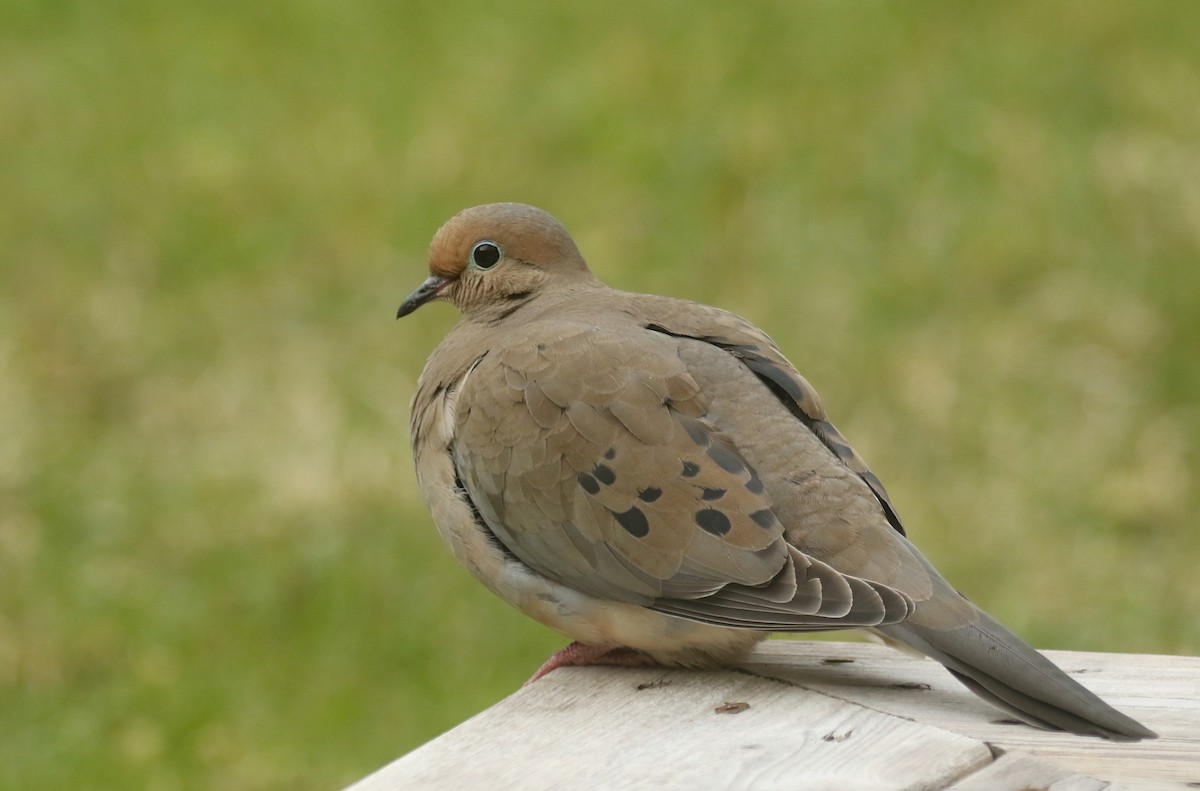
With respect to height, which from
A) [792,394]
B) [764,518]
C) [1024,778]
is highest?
[792,394]

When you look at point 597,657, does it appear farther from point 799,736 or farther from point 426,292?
point 426,292

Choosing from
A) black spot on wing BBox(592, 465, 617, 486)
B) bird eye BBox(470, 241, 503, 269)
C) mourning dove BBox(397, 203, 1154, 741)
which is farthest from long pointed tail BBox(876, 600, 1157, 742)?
bird eye BBox(470, 241, 503, 269)

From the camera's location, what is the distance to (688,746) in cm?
273

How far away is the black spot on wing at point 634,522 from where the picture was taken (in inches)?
125

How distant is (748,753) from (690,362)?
92cm

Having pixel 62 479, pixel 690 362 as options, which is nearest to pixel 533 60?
pixel 62 479

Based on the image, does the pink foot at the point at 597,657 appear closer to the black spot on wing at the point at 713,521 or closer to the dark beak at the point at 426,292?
the black spot on wing at the point at 713,521

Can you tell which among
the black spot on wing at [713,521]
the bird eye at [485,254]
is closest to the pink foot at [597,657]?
the black spot on wing at [713,521]

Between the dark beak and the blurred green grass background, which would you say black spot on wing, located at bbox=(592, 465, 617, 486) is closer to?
the dark beak

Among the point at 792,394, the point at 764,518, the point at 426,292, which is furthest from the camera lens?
the point at 426,292

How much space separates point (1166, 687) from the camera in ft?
10.2

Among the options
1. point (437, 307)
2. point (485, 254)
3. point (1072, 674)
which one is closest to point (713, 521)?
point (1072, 674)

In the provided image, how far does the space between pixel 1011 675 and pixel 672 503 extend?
2.28ft

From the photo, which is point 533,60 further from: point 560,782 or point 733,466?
point 560,782
